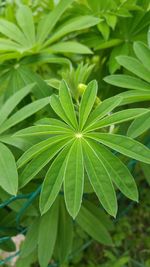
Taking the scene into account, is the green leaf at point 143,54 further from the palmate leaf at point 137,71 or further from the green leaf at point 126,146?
the green leaf at point 126,146

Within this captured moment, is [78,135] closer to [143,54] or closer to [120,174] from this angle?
[120,174]

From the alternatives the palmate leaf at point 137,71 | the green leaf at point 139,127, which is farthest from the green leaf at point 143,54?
the green leaf at point 139,127

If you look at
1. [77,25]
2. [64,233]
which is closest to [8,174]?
[64,233]

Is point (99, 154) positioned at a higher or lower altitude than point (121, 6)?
lower

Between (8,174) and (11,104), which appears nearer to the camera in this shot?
(8,174)

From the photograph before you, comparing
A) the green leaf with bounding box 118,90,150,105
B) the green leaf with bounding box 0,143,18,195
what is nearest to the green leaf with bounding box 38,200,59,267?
the green leaf with bounding box 0,143,18,195

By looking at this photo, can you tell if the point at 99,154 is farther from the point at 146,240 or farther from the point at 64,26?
the point at 146,240

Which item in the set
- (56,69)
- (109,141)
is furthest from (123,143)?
(56,69)

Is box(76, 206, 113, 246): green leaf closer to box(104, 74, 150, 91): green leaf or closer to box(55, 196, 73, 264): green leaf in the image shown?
box(55, 196, 73, 264): green leaf
